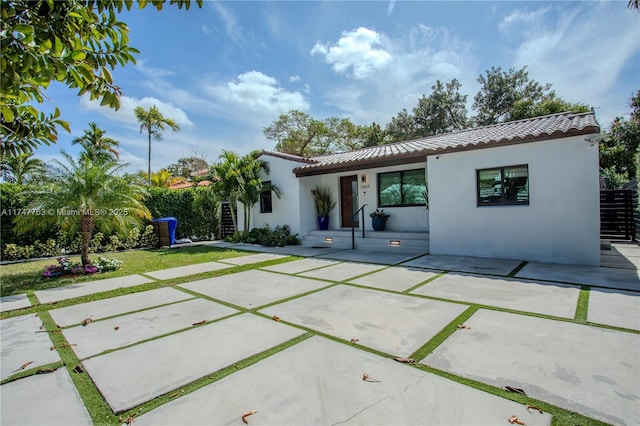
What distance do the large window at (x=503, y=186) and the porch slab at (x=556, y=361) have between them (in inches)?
190

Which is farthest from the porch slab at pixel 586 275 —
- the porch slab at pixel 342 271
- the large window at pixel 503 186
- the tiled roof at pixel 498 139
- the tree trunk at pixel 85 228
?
the tree trunk at pixel 85 228

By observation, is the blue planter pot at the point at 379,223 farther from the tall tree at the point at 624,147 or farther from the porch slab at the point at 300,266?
the tall tree at the point at 624,147

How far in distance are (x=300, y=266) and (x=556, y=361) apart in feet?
18.2

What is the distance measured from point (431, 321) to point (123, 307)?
4.51m

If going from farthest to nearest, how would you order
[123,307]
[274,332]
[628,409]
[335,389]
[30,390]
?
[123,307] < [274,332] < [30,390] < [335,389] < [628,409]

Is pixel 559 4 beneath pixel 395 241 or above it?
above

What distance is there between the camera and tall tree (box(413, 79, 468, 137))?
2756cm

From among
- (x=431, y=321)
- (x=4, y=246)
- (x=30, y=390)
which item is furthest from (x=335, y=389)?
(x=4, y=246)

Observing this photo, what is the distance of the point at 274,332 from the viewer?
11.6 feet

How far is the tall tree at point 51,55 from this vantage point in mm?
1364

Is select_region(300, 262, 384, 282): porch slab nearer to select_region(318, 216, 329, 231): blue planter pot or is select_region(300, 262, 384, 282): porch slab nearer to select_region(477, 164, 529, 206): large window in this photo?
select_region(477, 164, 529, 206): large window

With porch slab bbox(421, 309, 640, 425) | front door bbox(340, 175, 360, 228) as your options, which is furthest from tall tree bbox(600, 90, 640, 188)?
porch slab bbox(421, 309, 640, 425)

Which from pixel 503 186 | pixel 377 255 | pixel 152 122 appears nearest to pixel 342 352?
pixel 377 255

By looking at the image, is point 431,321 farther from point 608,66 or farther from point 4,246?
point 608,66
